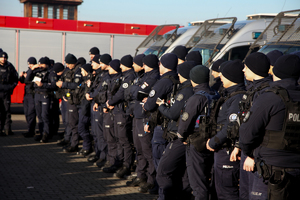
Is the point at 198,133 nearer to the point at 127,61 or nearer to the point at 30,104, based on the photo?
the point at 127,61

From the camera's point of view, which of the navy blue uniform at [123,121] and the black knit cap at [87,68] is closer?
the navy blue uniform at [123,121]

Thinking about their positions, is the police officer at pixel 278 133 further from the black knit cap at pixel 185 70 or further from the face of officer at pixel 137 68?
the face of officer at pixel 137 68

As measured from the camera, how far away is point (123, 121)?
6.69 meters

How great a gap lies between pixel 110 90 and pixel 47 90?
3093 mm

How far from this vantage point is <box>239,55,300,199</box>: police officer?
3219 millimetres

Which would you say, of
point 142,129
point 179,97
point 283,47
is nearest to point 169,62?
point 179,97

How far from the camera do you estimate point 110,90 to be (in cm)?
712

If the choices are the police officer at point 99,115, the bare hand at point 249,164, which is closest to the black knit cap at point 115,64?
the police officer at point 99,115

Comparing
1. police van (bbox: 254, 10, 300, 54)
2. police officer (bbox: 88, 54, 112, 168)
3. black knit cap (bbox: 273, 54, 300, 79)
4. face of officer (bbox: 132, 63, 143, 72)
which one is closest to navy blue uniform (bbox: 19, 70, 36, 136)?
police officer (bbox: 88, 54, 112, 168)

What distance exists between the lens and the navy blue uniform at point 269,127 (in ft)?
10.7

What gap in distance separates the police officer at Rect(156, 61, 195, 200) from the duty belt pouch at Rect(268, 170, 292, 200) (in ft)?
5.36

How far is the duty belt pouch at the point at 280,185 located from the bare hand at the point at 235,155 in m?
0.75

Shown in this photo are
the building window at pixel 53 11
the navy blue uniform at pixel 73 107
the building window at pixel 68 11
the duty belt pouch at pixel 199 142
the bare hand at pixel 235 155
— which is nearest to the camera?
the bare hand at pixel 235 155

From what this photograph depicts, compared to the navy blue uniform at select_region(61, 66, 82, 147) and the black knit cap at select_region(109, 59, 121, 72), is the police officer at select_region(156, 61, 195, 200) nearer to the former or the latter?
the black knit cap at select_region(109, 59, 121, 72)
